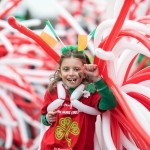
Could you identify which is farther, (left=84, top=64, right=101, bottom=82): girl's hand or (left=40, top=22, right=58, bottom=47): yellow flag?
(left=40, top=22, right=58, bottom=47): yellow flag

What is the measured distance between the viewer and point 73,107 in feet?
4.36

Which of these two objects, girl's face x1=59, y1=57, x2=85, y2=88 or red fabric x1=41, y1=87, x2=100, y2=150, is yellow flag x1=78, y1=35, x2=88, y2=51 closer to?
girl's face x1=59, y1=57, x2=85, y2=88

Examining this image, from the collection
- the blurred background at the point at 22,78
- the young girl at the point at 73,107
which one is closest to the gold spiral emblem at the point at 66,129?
the young girl at the point at 73,107

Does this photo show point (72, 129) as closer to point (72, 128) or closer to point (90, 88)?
point (72, 128)

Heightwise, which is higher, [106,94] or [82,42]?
[82,42]

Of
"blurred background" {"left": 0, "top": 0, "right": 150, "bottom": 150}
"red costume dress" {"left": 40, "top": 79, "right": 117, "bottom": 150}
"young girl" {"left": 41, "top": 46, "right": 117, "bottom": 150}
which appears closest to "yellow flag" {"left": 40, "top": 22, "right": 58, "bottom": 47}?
"young girl" {"left": 41, "top": 46, "right": 117, "bottom": 150}

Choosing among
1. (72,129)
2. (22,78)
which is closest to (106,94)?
(72,129)

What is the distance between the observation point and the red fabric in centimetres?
130

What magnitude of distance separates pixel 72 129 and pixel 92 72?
21 centimetres

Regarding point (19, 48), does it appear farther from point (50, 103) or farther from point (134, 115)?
point (134, 115)

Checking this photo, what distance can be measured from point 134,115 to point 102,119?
154 mm

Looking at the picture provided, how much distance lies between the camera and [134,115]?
3.98 ft

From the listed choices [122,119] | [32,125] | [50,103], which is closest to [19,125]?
[32,125]

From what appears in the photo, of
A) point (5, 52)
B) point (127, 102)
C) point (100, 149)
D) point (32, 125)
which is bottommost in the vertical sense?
point (100, 149)
